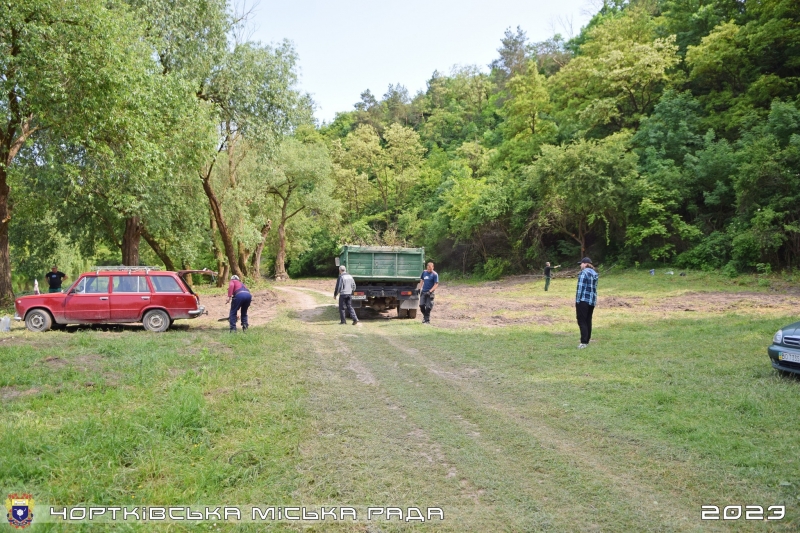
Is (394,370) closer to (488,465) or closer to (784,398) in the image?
(488,465)

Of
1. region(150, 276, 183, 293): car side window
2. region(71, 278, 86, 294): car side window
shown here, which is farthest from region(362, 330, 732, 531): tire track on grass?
region(71, 278, 86, 294): car side window

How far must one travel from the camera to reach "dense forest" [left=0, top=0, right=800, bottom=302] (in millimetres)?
14266

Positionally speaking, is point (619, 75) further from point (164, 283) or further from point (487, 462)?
point (487, 462)

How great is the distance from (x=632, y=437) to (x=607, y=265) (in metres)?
27.6

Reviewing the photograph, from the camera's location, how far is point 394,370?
8969 millimetres

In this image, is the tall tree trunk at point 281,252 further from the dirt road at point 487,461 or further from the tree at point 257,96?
the dirt road at point 487,461

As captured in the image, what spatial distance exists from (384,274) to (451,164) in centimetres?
3599

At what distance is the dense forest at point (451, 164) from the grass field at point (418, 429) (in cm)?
754

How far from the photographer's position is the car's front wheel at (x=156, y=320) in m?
13.7

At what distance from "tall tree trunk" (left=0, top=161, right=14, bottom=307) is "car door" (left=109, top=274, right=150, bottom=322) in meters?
6.08

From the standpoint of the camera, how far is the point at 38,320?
13289 millimetres

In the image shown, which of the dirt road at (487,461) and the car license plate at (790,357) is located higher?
the car license plate at (790,357)

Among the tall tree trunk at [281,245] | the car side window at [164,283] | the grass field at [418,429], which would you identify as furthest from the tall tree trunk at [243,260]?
the grass field at [418,429]

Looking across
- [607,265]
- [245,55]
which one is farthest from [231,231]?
[607,265]
